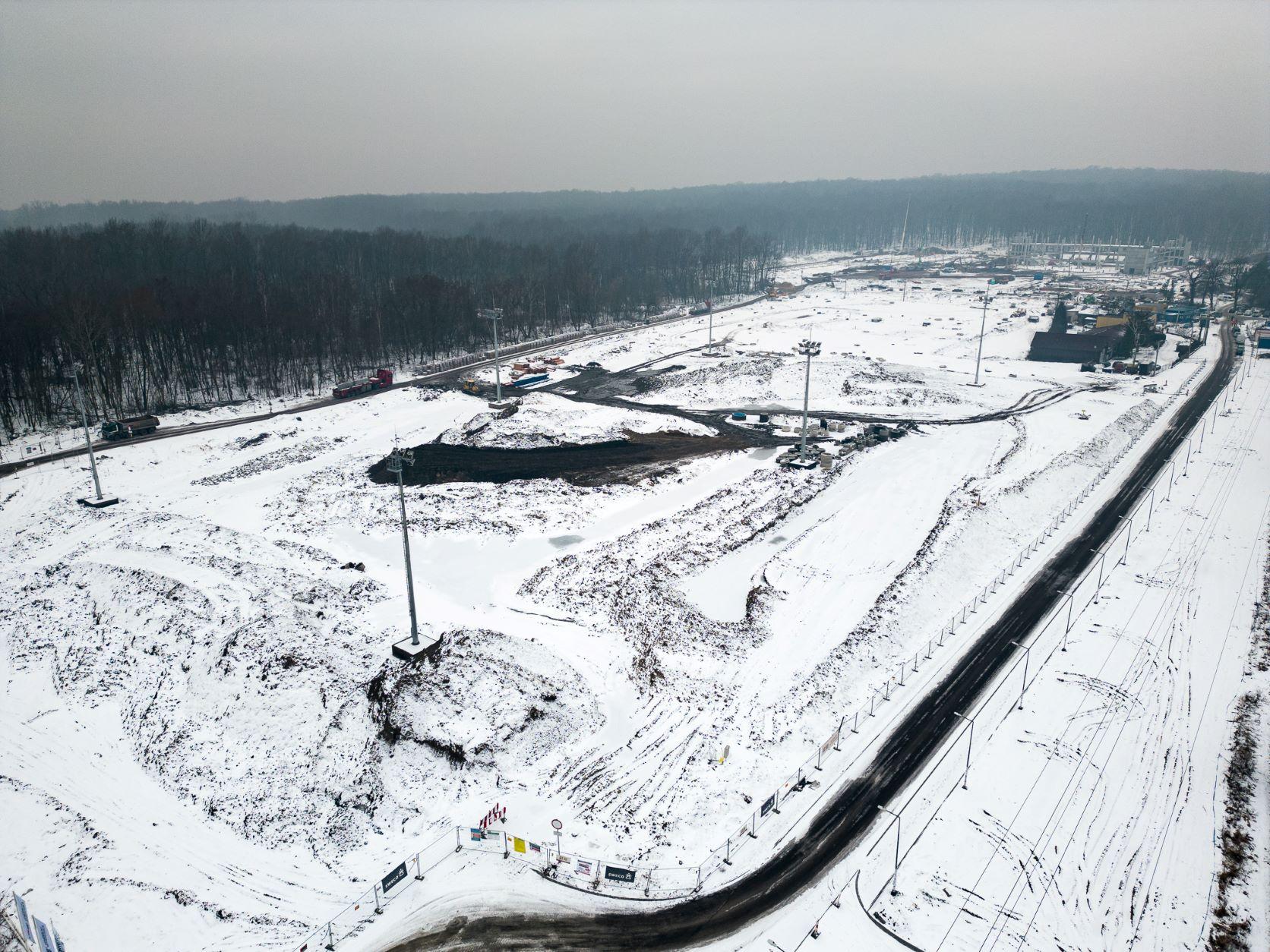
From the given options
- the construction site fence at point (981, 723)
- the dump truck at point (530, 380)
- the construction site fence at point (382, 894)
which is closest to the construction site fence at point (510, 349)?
the dump truck at point (530, 380)

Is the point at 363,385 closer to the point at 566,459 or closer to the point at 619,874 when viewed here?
the point at 566,459

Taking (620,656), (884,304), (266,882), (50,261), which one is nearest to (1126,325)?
(884,304)

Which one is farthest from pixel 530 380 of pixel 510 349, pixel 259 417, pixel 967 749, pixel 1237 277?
pixel 1237 277

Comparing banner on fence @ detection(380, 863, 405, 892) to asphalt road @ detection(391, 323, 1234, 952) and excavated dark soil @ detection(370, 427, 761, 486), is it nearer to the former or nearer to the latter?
asphalt road @ detection(391, 323, 1234, 952)

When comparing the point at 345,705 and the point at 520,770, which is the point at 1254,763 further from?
the point at 345,705

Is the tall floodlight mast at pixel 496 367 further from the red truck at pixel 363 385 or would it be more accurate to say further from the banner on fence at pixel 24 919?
the banner on fence at pixel 24 919

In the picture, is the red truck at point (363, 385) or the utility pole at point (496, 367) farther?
the red truck at point (363, 385)
